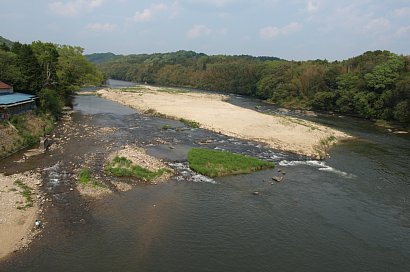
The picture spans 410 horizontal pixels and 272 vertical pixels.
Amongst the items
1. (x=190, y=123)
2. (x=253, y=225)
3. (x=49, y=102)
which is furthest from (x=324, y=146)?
(x=49, y=102)

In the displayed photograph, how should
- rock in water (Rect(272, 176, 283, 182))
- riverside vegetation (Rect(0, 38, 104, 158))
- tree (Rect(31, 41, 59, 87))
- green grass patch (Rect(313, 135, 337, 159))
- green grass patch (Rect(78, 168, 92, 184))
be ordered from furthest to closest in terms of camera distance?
tree (Rect(31, 41, 59, 87))
green grass patch (Rect(313, 135, 337, 159))
riverside vegetation (Rect(0, 38, 104, 158))
rock in water (Rect(272, 176, 283, 182))
green grass patch (Rect(78, 168, 92, 184))

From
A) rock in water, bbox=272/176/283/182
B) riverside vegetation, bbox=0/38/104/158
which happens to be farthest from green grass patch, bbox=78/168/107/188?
rock in water, bbox=272/176/283/182

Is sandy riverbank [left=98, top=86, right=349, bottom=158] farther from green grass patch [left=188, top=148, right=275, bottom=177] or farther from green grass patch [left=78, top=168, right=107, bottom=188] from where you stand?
green grass patch [left=78, top=168, right=107, bottom=188]

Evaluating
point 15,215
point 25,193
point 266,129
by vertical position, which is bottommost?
point 15,215

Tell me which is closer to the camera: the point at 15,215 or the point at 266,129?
the point at 15,215

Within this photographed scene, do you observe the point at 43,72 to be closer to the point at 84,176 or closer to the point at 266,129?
the point at 84,176

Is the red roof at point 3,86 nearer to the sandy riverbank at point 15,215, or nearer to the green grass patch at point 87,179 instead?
the sandy riverbank at point 15,215

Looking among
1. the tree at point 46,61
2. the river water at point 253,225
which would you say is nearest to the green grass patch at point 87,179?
the river water at point 253,225
